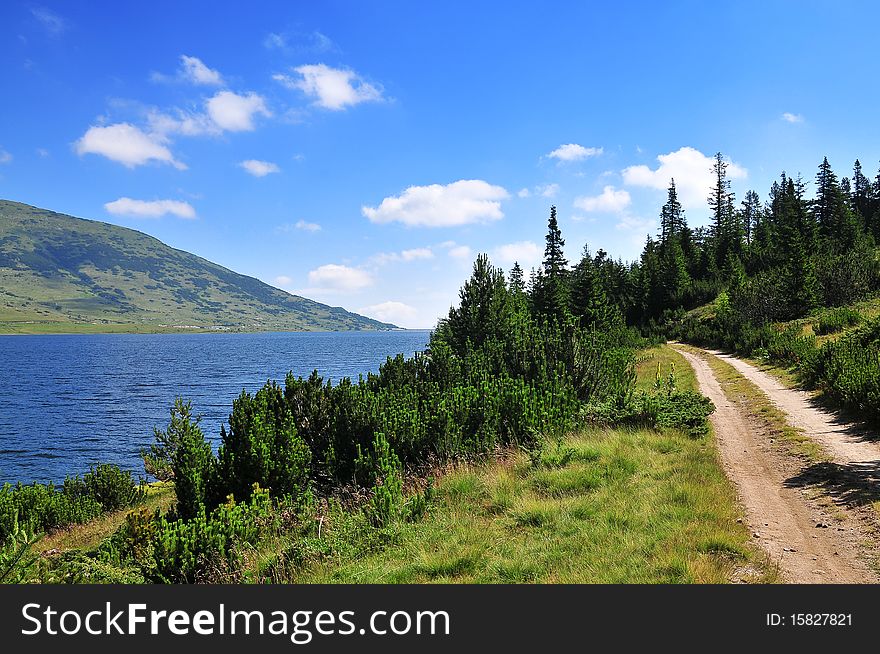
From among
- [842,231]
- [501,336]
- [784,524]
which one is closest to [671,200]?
[842,231]

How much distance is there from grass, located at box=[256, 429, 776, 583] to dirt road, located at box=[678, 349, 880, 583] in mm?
402

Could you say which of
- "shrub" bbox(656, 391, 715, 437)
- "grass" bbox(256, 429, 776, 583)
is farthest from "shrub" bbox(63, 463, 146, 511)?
"shrub" bbox(656, 391, 715, 437)

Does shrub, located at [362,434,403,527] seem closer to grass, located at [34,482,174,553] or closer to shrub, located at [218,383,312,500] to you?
shrub, located at [218,383,312,500]

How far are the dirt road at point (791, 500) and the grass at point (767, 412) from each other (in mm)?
277

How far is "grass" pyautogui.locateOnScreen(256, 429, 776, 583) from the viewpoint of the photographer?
6.05m

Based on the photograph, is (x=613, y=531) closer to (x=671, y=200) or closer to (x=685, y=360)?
(x=685, y=360)

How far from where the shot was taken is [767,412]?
53.5 feet

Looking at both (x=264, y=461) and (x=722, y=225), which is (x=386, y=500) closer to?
(x=264, y=461)

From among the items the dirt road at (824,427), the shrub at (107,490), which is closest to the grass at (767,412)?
the dirt road at (824,427)

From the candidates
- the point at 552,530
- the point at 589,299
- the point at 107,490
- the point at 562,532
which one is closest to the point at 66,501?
the point at 107,490

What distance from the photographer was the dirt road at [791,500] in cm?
609

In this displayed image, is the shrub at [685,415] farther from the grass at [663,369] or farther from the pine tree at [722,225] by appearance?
the pine tree at [722,225]

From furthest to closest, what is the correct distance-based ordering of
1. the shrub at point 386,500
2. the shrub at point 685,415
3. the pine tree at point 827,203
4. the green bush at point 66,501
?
the pine tree at point 827,203 < the green bush at point 66,501 < the shrub at point 685,415 < the shrub at point 386,500

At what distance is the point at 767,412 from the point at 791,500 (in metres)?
8.92
